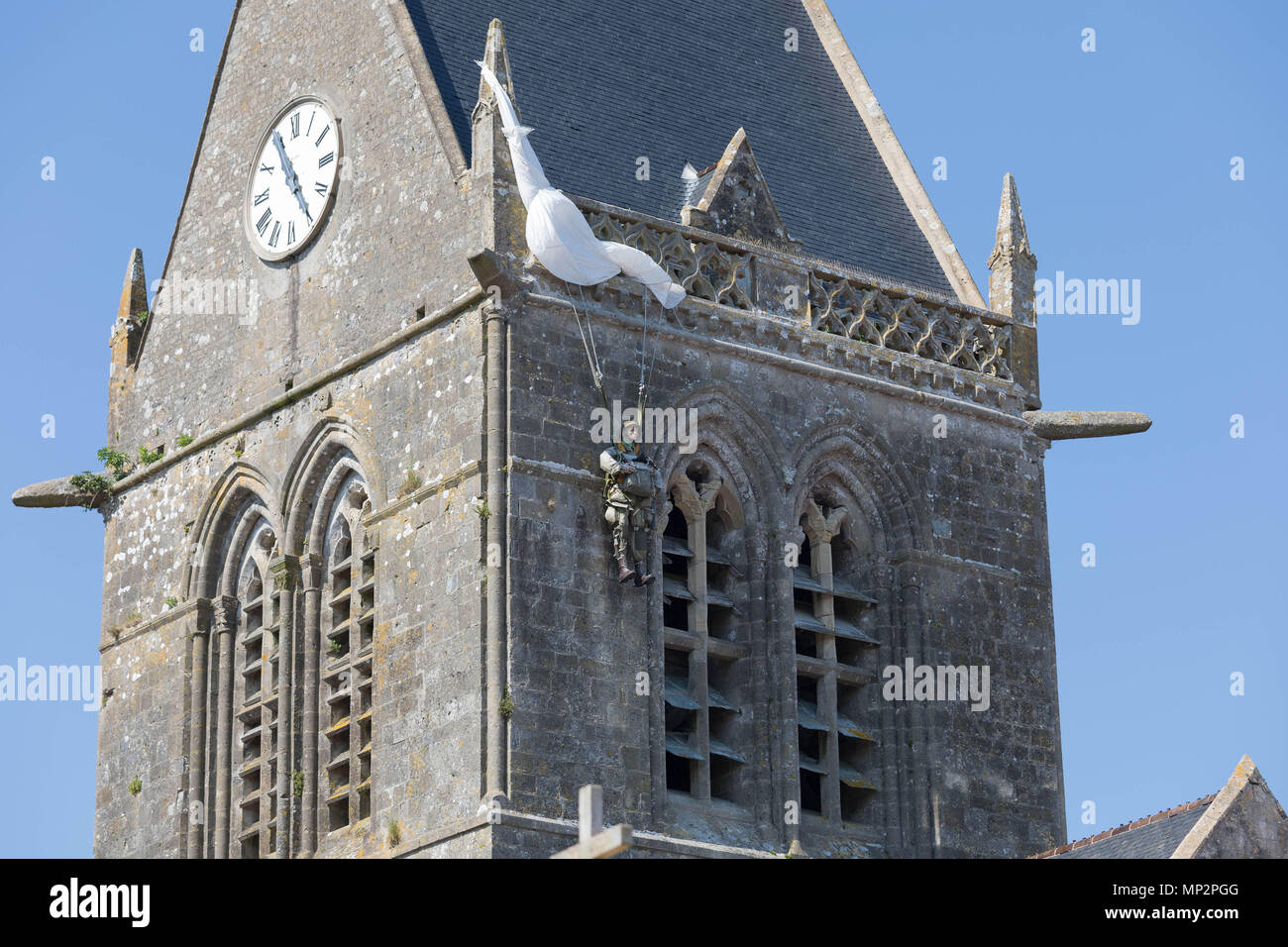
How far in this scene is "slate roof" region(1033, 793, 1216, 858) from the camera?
29.2m

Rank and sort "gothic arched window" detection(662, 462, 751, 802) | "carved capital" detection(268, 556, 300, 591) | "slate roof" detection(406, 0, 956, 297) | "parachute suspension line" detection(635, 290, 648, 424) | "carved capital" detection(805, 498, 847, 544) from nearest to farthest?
"gothic arched window" detection(662, 462, 751, 802), "parachute suspension line" detection(635, 290, 648, 424), "carved capital" detection(268, 556, 300, 591), "carved capital" detection(805, 498, 847, 544), "slate roof" detection(406, 0, 956, 297)

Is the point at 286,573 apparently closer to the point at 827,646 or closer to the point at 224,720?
the point at 224,720

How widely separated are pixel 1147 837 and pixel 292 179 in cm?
1377

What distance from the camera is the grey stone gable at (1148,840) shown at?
95.5 feet

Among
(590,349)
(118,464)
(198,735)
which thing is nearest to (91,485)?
(118,464)

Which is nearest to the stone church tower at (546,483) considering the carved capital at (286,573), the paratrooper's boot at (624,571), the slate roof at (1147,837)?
the carved capital at (286,573)

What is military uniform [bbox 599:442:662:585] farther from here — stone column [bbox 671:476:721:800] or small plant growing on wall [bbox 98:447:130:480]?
small plant growing on wall [bbox 98:447:130:480]

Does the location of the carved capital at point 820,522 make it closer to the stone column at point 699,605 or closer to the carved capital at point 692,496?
the stone column at point 699,605

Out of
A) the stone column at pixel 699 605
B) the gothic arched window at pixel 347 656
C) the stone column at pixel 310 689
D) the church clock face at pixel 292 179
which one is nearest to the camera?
the stone column at pixel 699 605

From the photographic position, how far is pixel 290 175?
38000 millimetres

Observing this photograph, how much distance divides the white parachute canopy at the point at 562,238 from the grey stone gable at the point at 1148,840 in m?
7.97

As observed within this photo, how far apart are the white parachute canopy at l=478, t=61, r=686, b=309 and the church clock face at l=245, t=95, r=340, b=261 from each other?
3.13 m

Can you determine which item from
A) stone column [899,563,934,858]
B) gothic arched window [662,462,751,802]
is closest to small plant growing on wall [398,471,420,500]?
gothic arched window [662,462,751,802]
